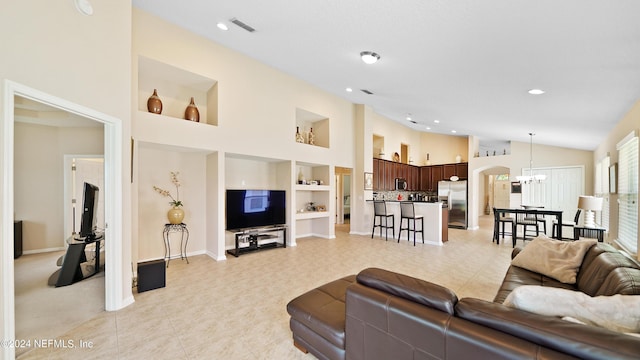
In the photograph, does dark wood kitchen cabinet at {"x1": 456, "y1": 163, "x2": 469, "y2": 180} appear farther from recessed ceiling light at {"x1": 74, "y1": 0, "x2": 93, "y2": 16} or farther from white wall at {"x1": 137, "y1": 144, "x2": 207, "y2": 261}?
recessed ceiling light at {"x1": 74, "y1": 0, "x2": 93, "y2": 16}

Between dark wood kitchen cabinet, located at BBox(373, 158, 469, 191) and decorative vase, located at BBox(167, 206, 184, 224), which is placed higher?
dark wood kitchen cabinet, located at BBox(373, 158, 469, 191)

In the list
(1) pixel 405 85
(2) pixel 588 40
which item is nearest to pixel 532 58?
(2) pixel 588 40

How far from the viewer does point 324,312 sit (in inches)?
76.9

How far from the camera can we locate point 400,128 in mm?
9797

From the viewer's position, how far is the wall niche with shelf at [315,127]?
6.62 metres

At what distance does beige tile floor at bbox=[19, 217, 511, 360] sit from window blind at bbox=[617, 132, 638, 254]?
168 centimetres

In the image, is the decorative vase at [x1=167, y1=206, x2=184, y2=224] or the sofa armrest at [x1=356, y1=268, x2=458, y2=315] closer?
the sofa armrest at [x1=356, y1=268, x2=458, y2=315]

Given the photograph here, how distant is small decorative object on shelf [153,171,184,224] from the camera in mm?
4426

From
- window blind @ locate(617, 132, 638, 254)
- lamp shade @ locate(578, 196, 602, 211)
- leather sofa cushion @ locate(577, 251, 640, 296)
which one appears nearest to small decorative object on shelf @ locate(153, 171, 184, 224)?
leather sofa cushion @ locate(577, 251, 640, 296)

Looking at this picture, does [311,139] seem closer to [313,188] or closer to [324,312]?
[313,188]

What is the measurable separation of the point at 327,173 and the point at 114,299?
192 inches

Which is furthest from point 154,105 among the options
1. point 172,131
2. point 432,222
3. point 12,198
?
point 432,222

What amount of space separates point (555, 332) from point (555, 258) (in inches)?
91.1

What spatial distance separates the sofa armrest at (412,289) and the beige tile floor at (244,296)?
0.94m
